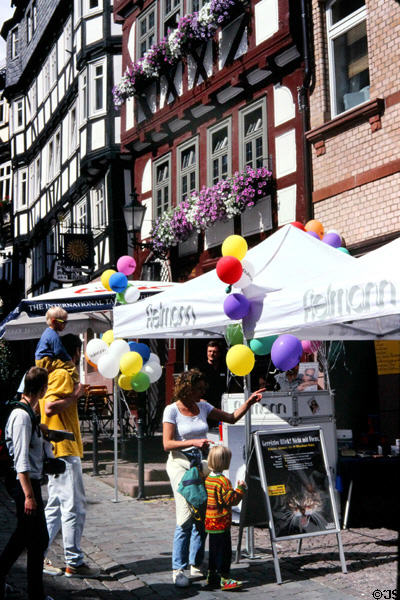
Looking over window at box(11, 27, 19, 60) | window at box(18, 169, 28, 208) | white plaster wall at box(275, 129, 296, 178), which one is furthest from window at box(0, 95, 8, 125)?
white plaster wall at box(275, 129, 296, 178)

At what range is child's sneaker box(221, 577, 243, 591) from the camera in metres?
5.52

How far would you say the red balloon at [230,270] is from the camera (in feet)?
20.1

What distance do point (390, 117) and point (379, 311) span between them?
265 inches

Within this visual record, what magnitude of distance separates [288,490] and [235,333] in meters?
1.65

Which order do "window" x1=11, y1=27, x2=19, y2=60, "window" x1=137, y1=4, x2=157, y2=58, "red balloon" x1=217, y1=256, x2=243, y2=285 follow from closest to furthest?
"red balloon" x1=217, y1=256, x2=243, y2=285, "window" x1=137, y1=4, x2=157, y2=58, "window" x1=11, y1=27, x2=19, y2=60

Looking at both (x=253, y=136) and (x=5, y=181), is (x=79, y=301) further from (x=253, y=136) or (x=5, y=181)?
(x=5, y=181)

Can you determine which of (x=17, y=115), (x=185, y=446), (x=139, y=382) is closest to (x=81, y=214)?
(x=17, y=115)

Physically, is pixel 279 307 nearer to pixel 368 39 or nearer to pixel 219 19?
pixel 368 39

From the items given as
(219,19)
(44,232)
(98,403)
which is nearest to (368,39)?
(219,19)

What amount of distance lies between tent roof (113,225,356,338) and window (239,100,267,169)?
6965 millimetres

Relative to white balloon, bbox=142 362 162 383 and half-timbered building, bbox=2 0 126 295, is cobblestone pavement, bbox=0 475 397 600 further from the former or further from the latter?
half-timbered building, bbox=2 0 126 295

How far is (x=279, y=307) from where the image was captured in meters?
5.77

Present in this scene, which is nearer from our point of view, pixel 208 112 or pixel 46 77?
pixel 208 112

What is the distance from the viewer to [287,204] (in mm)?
13031
